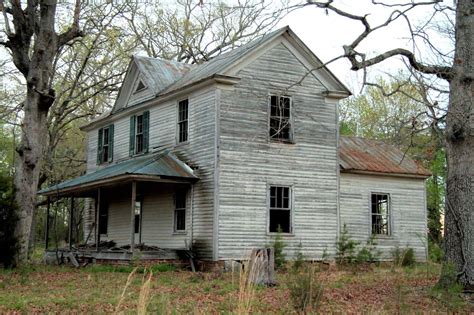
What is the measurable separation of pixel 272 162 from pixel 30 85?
7.90 meters

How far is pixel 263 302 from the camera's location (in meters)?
10.9

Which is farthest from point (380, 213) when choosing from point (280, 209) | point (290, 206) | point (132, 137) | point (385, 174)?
point (132, 137)

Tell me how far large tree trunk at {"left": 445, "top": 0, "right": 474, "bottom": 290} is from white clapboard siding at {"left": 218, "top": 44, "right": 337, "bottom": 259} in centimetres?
793

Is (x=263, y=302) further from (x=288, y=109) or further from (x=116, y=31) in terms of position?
(x=116, y=31)

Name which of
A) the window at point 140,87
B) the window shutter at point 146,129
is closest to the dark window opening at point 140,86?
the window at point 140,87

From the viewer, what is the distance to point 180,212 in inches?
803

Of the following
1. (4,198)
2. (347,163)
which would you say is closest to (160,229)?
(4,198)

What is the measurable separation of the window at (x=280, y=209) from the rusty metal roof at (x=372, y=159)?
2696mm

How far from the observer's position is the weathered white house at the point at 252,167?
18906 millimetres

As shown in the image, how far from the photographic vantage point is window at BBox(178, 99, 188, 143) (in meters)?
20.7

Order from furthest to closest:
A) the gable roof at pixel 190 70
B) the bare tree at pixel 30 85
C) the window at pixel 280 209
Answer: the window at pixel 280 209
the gable roof at pixel 190 70
the bare tree at pixel 30 85

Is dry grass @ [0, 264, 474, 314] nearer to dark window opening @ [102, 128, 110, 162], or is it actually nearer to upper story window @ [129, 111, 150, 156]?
upper story window @ [129, 111, 150, 156]

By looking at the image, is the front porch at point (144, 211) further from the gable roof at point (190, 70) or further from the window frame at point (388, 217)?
the window frame at point (388, 217)

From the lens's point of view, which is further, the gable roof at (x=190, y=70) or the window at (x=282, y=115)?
the window at (x=282, y=115)
